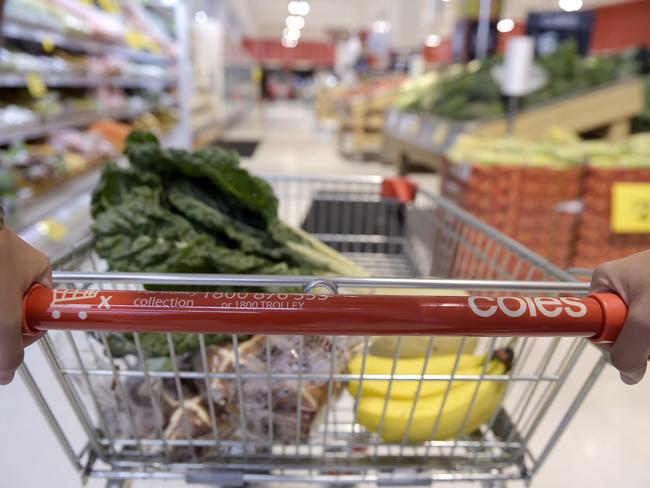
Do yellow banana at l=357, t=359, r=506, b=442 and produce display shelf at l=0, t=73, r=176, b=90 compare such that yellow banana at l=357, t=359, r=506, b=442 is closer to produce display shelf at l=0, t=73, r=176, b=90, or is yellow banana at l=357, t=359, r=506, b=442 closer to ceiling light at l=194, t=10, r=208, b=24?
produce display shelf at l=0, t=73, r=176, b=90

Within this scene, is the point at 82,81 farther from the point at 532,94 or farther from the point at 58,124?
the point at 532,94

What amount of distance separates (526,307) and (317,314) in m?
0.22

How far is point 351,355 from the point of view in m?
0.83

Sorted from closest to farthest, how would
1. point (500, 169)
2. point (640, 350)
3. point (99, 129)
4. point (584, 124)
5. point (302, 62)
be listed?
point (640, 350) → point (500, 169) → point (584, 124) → point (99, 129) → point (302, 62)

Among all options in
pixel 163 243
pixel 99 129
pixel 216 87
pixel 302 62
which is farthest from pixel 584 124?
pixel 302 62

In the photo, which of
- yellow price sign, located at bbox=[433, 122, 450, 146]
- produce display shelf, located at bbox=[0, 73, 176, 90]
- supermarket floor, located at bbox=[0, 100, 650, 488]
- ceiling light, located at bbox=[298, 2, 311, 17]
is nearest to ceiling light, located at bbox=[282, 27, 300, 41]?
ceiling light, located at bbox=[298, 2, 311, 17]

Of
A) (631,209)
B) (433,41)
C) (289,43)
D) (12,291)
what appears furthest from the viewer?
(289,43)

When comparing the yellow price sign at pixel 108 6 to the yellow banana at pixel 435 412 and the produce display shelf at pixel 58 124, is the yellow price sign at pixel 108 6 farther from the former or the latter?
the yellow banana at pixel 435 412

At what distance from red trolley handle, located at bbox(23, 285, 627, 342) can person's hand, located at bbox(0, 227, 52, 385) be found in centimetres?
2

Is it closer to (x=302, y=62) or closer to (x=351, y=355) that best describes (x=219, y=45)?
(x=351, y=355)

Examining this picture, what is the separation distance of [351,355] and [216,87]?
28.7 ft

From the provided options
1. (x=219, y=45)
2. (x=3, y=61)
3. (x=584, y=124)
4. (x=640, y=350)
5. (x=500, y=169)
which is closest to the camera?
(x=640, y=350)

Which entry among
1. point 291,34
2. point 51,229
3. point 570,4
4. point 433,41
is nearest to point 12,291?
point 51,229

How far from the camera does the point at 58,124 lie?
11.3 feet
